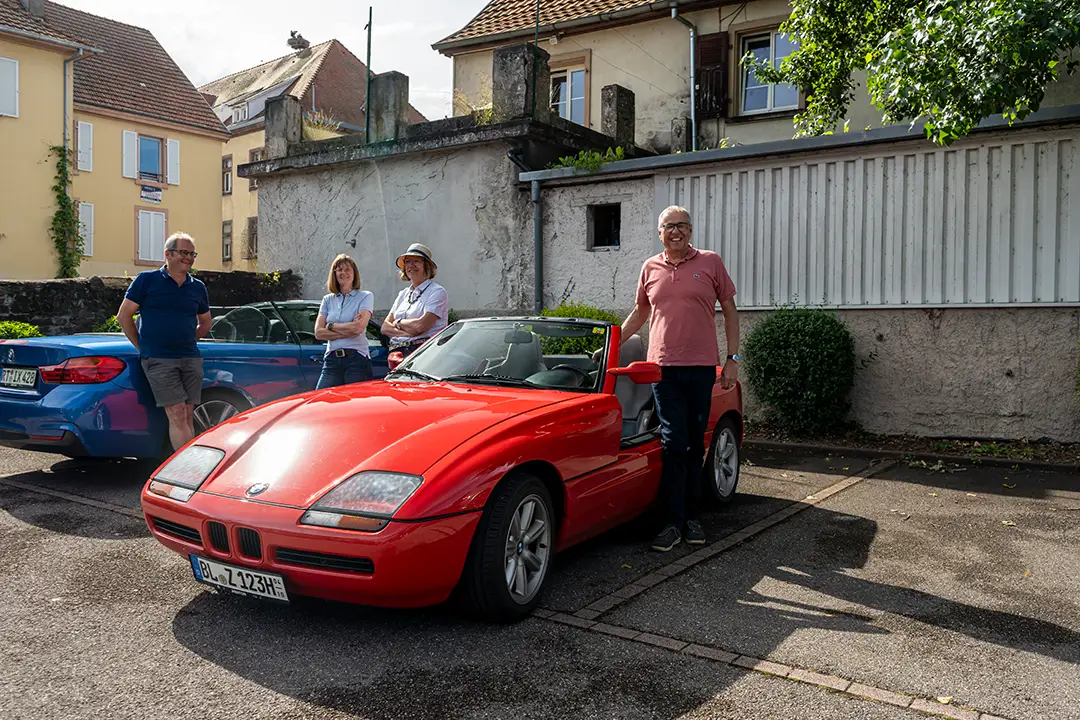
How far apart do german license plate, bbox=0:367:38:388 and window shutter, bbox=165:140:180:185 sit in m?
29.1

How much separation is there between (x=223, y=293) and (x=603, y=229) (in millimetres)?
6040

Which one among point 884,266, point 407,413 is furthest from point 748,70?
Result: point 407,413

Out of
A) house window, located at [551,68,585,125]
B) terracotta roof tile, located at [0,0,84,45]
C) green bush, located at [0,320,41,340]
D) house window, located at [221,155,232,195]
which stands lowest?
green bush, located at [0,320,41,340]

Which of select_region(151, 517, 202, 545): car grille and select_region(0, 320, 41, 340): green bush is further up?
select_region(0, 320, 41, 340): green bush

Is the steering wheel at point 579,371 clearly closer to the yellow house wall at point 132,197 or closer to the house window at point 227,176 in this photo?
the yellow house wall at point 132,197

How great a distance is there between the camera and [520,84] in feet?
39.8

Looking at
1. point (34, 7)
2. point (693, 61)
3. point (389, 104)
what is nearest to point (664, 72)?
point (693, 61)

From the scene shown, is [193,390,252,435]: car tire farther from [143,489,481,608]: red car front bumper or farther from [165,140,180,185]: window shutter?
[165,140,180,185]: window shutter

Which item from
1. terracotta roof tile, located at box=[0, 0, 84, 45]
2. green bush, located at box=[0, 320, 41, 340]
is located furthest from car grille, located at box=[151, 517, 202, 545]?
terracotta roof tile, located at box=[0, 0, 84, 45]

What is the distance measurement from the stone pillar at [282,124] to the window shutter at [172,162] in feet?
67.3

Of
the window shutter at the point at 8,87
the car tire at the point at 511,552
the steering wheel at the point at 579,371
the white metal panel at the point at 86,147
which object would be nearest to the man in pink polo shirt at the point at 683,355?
the steering wheel at the point at 579,371

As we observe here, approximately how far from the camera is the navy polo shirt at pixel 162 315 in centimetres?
625

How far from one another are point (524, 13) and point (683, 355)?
46.8 feet

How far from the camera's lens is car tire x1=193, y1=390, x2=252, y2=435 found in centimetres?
712
